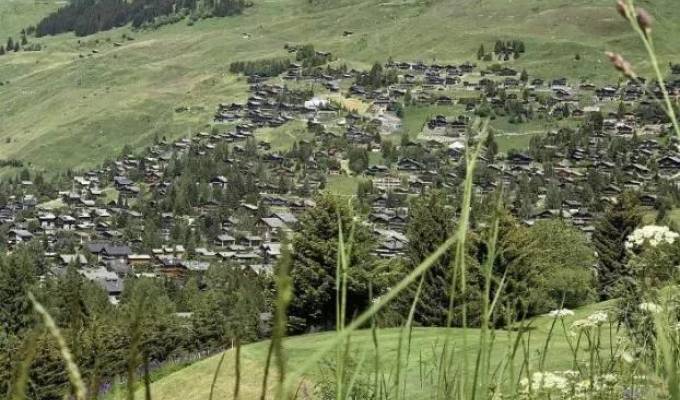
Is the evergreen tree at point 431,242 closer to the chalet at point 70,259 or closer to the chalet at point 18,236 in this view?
the chalet at point 70,259

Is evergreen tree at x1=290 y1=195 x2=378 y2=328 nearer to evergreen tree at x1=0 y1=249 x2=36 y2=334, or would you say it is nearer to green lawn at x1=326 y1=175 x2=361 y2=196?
evergreen tree at x1=0 y1=249 x2=36 y2=334

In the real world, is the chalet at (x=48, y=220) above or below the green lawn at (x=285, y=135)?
below

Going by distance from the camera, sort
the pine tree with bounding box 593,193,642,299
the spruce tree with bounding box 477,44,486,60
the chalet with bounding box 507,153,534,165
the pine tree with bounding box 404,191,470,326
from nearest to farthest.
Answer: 1. the pine tree with bounding box 404,191,470,326
2. the pine tree with bounding box 593,193,642,299
3. the chalet with bounding box 507,153,534,165
4. the spruce tree with bounding box 477,44,486,60

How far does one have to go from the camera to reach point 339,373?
63.4 inches

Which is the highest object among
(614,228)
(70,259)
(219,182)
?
(614,228)

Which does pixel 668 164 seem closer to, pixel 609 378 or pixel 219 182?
pixel 219 182

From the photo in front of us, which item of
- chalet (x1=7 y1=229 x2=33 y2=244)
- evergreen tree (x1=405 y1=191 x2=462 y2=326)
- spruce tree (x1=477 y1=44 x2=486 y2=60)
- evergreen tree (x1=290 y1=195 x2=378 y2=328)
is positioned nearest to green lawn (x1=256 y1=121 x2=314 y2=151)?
spruce tree (x1=477 y1=44 x2=486 y2=60)

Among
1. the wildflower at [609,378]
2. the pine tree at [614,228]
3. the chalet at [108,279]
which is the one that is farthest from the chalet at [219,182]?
the wildflower at [609,378]

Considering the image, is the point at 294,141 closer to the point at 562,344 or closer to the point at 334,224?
the point at 334,224

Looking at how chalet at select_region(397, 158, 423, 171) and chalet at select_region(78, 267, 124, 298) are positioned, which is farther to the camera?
chalet at select_region(397, 158, 423, 171)

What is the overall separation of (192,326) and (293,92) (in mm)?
144415

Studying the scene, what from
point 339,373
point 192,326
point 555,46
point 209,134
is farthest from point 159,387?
point 555,46

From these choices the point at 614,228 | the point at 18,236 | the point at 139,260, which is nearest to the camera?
the point at 614,228

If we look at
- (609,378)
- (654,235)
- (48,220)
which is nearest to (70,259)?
(48,220)
